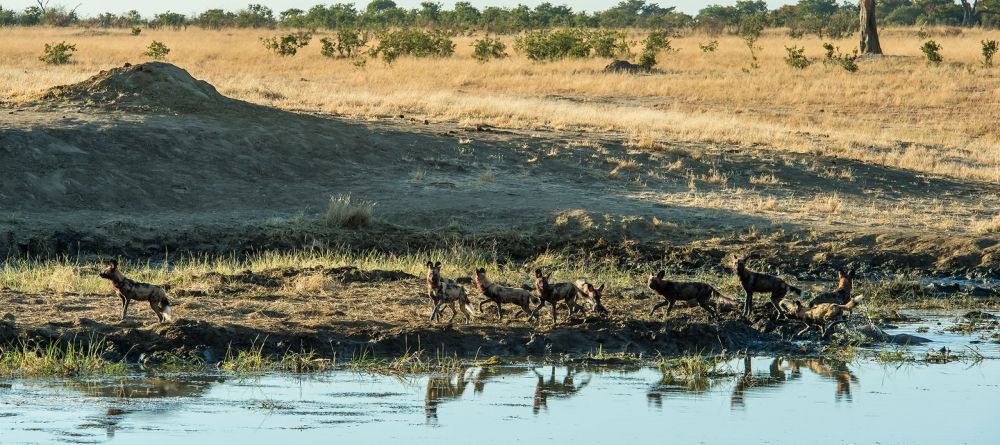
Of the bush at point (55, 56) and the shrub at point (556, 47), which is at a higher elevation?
the shrub at point (556, 47)

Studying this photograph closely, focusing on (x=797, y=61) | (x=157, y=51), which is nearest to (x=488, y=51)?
(x=797, y=61)

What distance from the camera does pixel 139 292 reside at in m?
11.6

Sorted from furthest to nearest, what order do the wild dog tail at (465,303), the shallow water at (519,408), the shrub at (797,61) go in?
1. the shrub at (797,61)
2. the wild dog tail at (465,303)
3. the shallow water at (519,408)

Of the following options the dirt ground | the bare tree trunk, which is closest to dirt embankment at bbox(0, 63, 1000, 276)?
the dirt ground

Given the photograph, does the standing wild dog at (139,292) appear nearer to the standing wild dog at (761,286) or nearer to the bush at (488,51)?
the standing wild dog at (761,286)

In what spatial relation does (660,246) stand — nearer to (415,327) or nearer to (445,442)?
(415,327)


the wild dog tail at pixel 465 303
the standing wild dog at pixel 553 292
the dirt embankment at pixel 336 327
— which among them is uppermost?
the standing wild dog at pixel 553 292

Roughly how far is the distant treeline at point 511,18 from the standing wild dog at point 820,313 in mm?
63315

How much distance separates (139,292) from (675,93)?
30.0 metres

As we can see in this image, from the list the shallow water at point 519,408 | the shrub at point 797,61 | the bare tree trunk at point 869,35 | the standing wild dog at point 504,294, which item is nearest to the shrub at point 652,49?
the shrub at point 797,61

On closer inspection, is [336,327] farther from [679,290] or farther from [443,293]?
[679,290]

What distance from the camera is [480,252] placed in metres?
18.1

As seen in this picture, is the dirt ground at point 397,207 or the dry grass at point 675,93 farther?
the dry grass at point 675,93

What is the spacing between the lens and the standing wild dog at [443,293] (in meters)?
12.0
